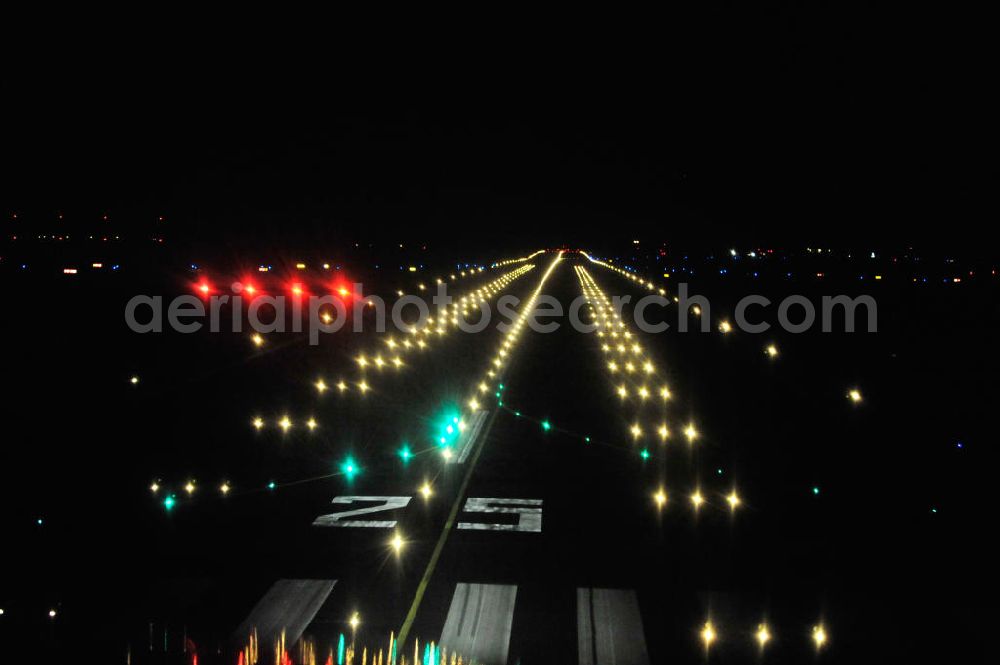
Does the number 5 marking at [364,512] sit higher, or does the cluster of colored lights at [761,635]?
the number 5 marking at [364,512]

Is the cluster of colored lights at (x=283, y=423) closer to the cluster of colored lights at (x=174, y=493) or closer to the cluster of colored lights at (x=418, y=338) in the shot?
the cluster of colored lights at (x=418, y=338)

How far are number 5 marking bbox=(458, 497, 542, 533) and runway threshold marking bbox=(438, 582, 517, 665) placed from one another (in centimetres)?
153

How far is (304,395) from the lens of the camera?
1492 cm

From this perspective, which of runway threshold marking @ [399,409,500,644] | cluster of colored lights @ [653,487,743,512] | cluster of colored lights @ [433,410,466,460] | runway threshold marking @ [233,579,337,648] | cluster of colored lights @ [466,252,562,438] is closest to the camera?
runway threshold marking @ [233,579,337,648]

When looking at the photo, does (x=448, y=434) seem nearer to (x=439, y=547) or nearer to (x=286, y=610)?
(x=439, y=547)

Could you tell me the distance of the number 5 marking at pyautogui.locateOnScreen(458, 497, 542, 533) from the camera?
27.2 feet

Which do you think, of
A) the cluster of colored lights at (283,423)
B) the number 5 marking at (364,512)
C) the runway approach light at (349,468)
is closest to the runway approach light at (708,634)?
the number 5 marking at (364,512)

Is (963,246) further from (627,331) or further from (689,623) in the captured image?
(689,623)

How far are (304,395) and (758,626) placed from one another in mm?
10762

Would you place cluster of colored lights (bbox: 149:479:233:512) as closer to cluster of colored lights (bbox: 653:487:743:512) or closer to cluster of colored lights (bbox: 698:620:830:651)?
cluster of colored lights (bbox: 653:487:743:512)

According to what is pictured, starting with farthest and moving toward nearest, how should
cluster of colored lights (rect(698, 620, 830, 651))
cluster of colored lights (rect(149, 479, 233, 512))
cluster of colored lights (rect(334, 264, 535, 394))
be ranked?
1. cluster of colored lights (rect(334, 264, 535, 394))
2. cluster of colored lights (rect(149, 479, 233, 512))
3. cluster of colored lights (rect(698, 620, 830, 651))

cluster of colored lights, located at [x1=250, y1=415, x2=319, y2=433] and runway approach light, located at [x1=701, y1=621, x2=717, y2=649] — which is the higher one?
cluster of colored lights, located at [x1=250, y1=415, x2=319, y2=433]

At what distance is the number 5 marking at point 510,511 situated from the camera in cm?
828

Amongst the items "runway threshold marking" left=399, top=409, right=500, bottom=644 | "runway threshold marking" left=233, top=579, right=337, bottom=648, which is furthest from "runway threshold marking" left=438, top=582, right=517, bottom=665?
"runway threshold marking" left=233, top=579, right=337, bottom=648
